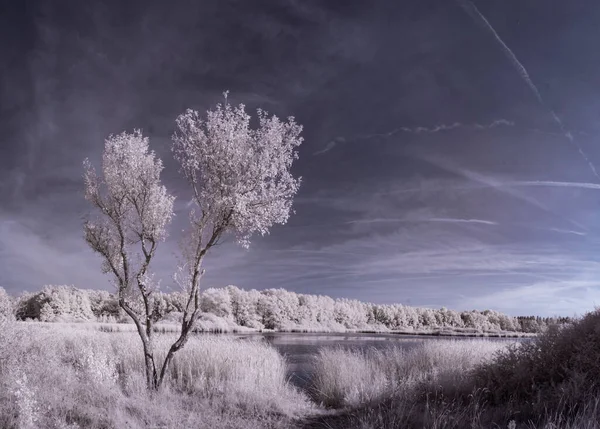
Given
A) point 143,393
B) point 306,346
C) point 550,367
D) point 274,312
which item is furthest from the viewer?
point 274,312

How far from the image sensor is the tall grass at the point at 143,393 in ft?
31.1

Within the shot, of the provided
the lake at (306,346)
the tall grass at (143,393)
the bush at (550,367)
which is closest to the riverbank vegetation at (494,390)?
the bush at (550,367)

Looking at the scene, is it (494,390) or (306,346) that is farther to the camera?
(306,346)

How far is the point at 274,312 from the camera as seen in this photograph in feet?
334

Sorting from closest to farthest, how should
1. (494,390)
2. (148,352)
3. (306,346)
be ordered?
1. (494,390)
2. (148,352)
3. (306,346)

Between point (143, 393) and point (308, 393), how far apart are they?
20.3 ft

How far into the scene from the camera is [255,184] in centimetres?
1166

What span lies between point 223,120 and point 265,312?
94.7 metres

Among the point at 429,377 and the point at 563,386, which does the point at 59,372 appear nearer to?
the point at 429,377

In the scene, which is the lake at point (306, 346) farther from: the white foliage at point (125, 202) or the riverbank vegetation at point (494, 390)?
the white foliage at point (125, 202)

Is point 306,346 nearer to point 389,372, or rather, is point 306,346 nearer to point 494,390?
point 389,372

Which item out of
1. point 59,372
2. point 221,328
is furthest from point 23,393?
point 221,328

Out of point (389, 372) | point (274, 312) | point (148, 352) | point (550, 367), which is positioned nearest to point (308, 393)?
point (389, 372)

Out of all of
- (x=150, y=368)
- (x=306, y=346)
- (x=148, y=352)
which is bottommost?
(x=306, y=346)
